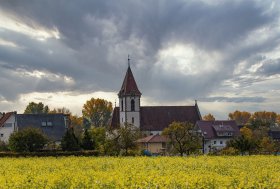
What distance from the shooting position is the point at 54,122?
8569cm

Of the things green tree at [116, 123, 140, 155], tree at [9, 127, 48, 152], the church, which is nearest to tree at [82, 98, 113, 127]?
the church

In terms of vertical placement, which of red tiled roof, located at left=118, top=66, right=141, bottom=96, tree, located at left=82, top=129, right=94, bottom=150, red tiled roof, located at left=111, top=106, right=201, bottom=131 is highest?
red tiled roof, located at left=118, top=66, right=141, bottom=96

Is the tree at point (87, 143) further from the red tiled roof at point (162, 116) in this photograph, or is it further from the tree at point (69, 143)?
the red tiled roof at point (162, 116)

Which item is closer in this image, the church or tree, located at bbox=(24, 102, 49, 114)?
the church

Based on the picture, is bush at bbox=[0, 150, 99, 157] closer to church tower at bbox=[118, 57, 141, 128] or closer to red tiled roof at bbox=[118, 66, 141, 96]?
church tower at bbox=[118, 57, 141, 128]

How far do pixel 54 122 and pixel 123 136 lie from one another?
77.7 feet

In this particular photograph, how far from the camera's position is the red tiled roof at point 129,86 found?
11431 cm

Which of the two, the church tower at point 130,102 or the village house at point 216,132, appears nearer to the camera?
the village house at point 216,132

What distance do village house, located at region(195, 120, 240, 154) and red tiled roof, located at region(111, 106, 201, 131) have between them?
9.64 metres

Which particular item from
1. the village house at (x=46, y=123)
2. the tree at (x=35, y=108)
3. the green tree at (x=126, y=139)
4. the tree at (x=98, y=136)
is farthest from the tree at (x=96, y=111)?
the green tree at (x=126, y=139)

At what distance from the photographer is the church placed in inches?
4513

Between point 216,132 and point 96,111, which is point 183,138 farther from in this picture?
point 96,111

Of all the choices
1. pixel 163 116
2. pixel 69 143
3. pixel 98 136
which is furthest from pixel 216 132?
pixel 69 143

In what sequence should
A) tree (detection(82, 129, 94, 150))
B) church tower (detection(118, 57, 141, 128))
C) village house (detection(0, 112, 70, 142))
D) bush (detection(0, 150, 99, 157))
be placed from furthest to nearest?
1. church tower (detection(118, 57, 141, 128))
2. village house (detection(0, 112, 70, 142))
3. tree (detection(82, 129, 94, 150))
4. bush (detection(0, 150, 99, 157))
